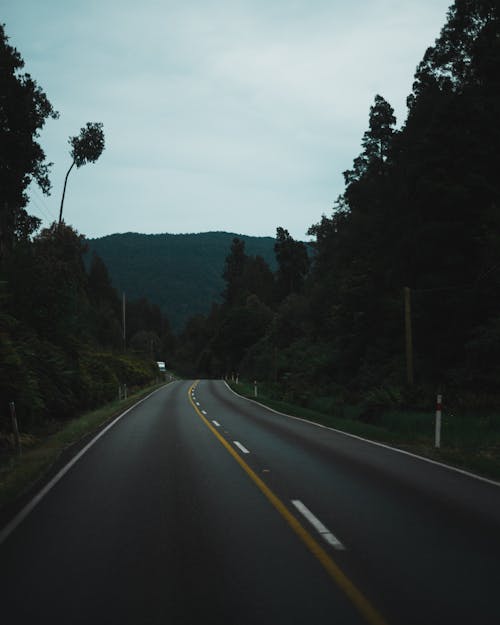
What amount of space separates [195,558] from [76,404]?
966 inches

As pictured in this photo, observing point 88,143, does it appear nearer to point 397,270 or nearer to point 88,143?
point 88,143

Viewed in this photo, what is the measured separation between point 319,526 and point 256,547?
1132 millimetres

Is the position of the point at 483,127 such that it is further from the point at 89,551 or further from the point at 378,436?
the point at 89,551

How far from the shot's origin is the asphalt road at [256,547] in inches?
182

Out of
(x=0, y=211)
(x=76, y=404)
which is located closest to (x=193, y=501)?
(x=76, y=404)

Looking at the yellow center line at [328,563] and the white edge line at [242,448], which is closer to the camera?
the yellow center line at [328,563]

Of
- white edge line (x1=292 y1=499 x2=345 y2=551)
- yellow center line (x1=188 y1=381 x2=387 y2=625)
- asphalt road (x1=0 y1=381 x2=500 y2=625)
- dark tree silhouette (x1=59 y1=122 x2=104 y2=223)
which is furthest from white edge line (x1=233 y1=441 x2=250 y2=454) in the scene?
dark tree silhouette (x1=59 y1=122 x2=104 y2=223)

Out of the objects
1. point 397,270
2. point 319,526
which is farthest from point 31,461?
point 397,270

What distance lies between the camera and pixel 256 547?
6211 mm

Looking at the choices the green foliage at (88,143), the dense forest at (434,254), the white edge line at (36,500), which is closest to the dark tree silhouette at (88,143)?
the green foliage at (88,143)

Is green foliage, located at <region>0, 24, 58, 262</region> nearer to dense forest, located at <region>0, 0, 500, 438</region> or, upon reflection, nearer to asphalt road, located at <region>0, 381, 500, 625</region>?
dense forest, located at <region>0, 0, 500, 438</region>

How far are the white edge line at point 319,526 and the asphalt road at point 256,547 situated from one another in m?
0.02

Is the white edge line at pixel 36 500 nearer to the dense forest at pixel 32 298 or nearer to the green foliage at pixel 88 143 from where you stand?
the dense forest at pixel 32 298

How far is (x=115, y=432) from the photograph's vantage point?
18.8 metres
